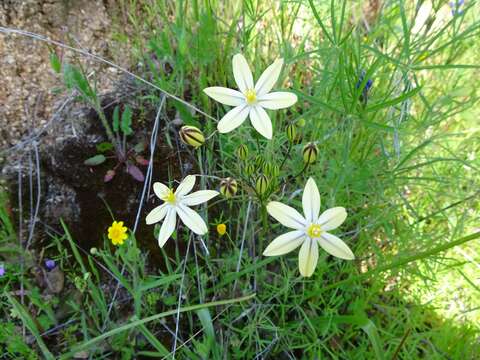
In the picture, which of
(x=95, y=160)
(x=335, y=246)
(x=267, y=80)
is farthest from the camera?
(x=95, y=160)

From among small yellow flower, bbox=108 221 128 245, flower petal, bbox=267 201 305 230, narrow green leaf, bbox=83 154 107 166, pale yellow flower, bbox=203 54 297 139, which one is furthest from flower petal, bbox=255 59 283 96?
narrow green leaf, bbox=83 154 107 166

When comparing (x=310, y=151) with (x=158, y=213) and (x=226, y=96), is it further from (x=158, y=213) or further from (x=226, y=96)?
(x=158, y=213)

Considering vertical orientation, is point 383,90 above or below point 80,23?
below

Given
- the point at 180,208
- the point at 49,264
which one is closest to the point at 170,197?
the point at 180,208

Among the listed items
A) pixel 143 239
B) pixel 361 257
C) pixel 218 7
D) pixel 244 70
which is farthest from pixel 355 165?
pixel 218 7

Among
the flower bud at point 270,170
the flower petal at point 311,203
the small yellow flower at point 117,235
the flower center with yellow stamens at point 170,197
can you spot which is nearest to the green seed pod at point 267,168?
the flower bud at point 270,170

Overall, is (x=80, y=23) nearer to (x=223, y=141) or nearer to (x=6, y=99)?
(x=6, y=99)
